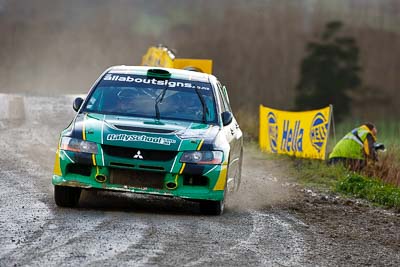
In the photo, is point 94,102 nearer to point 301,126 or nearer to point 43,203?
point 43,203

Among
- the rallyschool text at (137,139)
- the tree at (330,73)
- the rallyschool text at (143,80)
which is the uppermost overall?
the rallyschool text at (143,80)

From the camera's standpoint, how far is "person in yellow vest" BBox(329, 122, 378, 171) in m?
18.0

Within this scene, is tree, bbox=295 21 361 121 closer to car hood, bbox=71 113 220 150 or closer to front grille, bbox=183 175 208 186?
car hood, bbox=71 113 220 150

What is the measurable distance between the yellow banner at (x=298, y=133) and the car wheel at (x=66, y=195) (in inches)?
371

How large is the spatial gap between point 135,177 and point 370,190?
503cm

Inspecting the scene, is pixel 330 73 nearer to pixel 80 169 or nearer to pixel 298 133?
pixel 298 133

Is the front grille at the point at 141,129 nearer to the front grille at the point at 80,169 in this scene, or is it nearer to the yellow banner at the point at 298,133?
the front grille at the point at 80,169

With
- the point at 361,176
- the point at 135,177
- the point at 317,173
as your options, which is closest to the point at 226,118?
the point at 135,177

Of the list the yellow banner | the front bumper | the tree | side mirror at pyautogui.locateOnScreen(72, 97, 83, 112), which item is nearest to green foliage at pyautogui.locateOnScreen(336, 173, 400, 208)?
the front bumper

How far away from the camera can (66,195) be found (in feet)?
33.6

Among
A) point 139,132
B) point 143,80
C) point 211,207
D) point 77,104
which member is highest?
point 143,80

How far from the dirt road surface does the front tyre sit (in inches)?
3.4

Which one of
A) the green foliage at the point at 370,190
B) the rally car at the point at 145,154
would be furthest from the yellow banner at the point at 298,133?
the rally car at the point at 145,154

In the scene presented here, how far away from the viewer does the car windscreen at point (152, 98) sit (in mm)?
11062
